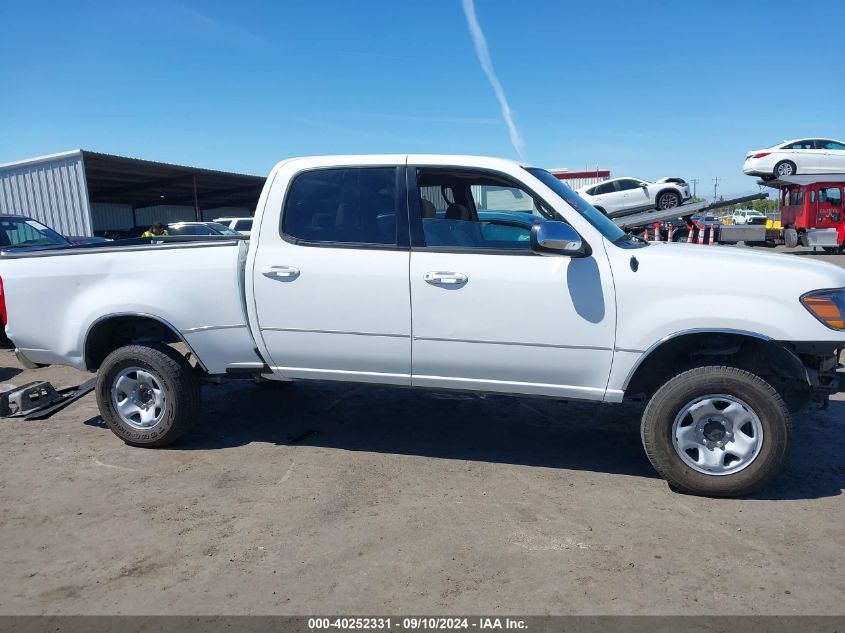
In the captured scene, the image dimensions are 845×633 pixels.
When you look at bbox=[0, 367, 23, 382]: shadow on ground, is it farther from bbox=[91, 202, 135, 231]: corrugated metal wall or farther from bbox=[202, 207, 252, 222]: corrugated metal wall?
bbox=[202, 207, 252, 222]: corrugated metal wall

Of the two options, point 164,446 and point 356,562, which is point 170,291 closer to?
point 164,446

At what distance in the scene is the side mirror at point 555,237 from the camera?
3.54m

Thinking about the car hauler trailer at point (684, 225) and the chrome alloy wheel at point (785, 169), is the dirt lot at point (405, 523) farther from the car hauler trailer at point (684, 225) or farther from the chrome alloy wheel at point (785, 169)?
the chrome alloy wheel at point (785, 169)

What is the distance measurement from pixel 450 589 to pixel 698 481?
1.73 m

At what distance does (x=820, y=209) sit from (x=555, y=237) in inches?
816

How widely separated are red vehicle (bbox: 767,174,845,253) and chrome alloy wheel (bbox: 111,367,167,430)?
20511 millimetres

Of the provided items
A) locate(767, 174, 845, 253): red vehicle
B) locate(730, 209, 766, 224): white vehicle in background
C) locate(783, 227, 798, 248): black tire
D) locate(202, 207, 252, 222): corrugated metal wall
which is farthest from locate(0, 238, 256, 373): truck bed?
locate(202, 207, 252, 222): corrugated metal wall

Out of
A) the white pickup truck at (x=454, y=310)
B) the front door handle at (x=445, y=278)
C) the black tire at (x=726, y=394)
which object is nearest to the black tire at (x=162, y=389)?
the white pickup truck at (x=454, y=310)

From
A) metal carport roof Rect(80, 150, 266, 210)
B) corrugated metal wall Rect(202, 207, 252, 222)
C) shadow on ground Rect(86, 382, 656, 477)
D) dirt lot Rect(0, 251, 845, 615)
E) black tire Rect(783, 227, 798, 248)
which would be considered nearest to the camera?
dirt lot Rect(0, 251, 845, 615)

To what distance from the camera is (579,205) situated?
4.00 meters

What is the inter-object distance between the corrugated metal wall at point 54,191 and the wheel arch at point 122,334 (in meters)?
18.1

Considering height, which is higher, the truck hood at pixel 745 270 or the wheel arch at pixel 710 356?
the truck hood at pixel 745 270

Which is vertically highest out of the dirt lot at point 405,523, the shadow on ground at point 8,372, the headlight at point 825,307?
the headlight at point 825,307

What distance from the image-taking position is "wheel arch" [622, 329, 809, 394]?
3500 millimetres
